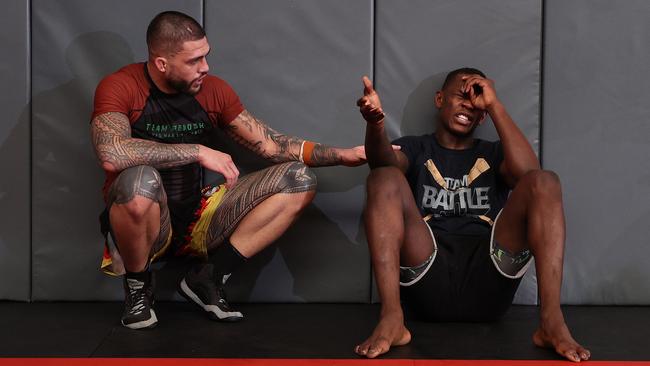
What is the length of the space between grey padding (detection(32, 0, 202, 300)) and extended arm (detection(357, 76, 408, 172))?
980 millimetres

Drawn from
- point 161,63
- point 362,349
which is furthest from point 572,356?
point 161,63

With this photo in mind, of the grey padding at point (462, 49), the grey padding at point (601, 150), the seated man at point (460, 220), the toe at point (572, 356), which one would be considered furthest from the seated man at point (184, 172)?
the toe at point (572, 356)

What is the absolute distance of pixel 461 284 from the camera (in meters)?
2.79

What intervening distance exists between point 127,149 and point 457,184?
1209 mm

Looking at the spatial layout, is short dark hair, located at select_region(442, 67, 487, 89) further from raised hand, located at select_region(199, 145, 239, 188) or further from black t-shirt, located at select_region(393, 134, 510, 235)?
raised hand, located at select_region(199, 145, 239, 188)

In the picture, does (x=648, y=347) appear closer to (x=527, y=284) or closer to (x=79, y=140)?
(x=527, y=284)

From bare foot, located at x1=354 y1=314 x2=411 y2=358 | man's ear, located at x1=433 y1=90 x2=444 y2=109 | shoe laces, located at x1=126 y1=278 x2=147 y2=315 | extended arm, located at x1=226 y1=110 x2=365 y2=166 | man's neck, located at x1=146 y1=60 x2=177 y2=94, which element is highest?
man's neck, located at x1=146 y1=60 x2=177 y2=94

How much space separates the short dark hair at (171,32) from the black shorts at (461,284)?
1.15m

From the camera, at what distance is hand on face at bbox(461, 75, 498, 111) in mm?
2918

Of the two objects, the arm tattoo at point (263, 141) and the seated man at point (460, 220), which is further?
the arm tattoo at point (263, 141)

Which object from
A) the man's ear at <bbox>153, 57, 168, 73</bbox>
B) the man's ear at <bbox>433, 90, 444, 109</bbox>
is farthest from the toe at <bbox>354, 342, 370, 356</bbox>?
the man's ear at <bbox>153, 57, 168, 73</bbox>

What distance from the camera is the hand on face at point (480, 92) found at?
292cm

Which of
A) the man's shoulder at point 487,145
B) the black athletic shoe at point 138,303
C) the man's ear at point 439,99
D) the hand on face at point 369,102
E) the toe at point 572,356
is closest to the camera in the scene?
the toe at point 572,356

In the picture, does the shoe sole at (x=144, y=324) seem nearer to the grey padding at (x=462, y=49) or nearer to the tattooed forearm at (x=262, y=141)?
the tattooed forearm at (x=262, y=141)
